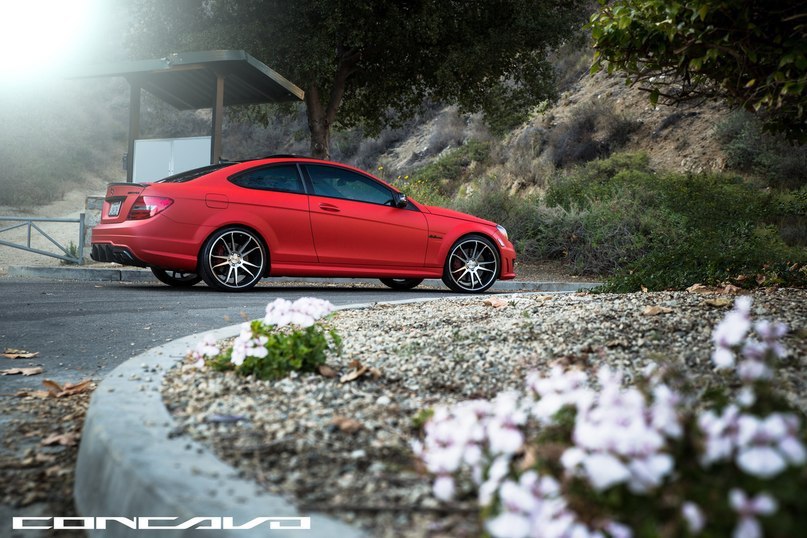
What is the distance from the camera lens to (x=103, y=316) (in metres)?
6.21

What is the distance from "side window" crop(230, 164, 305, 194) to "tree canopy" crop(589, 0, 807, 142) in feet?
15.5

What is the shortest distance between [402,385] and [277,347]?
0.58 meters

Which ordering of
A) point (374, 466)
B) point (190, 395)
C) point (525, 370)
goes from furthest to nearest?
point (525, 370)
point (190, 395)
point (374, 466)

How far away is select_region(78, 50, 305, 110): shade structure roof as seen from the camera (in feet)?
38.9

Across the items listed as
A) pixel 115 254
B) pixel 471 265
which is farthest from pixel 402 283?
pixel 115 254

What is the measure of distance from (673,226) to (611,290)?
588cm

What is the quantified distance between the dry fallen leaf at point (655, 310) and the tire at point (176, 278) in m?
6.62

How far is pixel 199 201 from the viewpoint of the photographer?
8016mm

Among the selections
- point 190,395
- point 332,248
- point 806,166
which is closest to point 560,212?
point 332,248

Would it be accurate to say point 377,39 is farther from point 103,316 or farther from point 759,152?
point 103,316

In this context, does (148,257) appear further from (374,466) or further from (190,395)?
(374,466)

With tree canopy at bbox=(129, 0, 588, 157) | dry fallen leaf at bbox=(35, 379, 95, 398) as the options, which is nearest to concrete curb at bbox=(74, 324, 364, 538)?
dry fallen leaf at bbox=(35, 379, 95, 398)

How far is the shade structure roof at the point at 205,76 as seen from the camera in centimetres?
1184

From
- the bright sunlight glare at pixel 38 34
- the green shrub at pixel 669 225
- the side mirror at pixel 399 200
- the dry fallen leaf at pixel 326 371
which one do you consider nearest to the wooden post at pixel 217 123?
the side mirror at pixel 399 200
